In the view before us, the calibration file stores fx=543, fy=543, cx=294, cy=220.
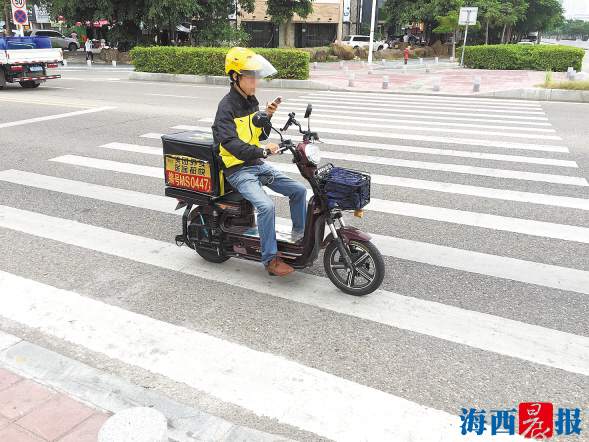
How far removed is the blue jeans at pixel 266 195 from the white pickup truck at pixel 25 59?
53.6ft

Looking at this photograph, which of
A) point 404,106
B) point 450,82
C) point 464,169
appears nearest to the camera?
point 464,169

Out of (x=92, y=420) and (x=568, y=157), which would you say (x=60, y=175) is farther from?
(x=568, y=157)


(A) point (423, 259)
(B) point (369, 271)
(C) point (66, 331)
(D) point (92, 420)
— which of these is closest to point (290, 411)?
(D) point (92, 420)

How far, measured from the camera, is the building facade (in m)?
49.0

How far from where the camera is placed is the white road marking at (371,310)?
3785 mm

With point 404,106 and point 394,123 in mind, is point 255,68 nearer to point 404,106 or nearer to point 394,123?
point 394,123

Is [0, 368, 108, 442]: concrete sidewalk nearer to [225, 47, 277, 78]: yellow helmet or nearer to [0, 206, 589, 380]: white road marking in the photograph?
[0, 206, 589, 380]: white road marking

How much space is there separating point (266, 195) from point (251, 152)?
1.37 ft

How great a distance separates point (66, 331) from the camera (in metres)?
4.12

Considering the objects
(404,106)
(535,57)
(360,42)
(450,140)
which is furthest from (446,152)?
(360,42)

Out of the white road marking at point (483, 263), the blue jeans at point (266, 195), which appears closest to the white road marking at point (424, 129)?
the white road marking at point (483, 263)

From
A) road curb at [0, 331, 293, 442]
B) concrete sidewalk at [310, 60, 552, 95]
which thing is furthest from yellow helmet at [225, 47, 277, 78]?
concrete sidewalk at [310, 60, 552, 95]

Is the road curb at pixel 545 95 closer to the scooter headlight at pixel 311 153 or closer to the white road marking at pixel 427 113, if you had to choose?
the white road marking at pixel 427 113

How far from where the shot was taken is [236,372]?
11.8 feet
